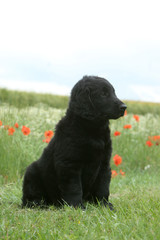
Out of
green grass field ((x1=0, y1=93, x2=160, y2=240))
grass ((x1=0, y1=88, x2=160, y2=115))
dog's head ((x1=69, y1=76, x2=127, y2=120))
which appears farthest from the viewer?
grass ((x1=0, y1=88, x2=160, y2=115))

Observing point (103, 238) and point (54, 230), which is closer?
point (103, 238)

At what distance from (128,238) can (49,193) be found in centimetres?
142

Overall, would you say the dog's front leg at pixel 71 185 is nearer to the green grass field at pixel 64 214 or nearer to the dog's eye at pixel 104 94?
the green grass field at pixel 64 214

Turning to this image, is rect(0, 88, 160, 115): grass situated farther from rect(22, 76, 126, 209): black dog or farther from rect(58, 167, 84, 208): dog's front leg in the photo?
rect(58, 167, 84, 208): dog's front leg

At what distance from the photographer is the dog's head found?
3160 mm

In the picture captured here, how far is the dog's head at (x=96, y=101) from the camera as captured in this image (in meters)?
3.16

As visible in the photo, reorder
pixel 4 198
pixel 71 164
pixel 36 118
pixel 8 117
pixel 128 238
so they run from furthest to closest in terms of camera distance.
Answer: pixel 36 118, pixel 8 117, pixel 4 198, pixel 71 164, pixel 128 238

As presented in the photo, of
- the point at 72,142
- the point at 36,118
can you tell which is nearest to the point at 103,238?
the point at 72,142

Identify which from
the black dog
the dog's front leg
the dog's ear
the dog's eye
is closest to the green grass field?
the dog's front leg

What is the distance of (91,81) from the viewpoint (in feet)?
→ 10.8

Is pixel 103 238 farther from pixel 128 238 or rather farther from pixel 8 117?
pixel 8 117

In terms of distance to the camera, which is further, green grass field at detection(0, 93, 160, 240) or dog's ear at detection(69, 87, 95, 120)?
dog's ear at detection(69, 87, 95, 120)

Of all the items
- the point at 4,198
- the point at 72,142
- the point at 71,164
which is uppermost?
the point at 72,142

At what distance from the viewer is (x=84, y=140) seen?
3238mm
